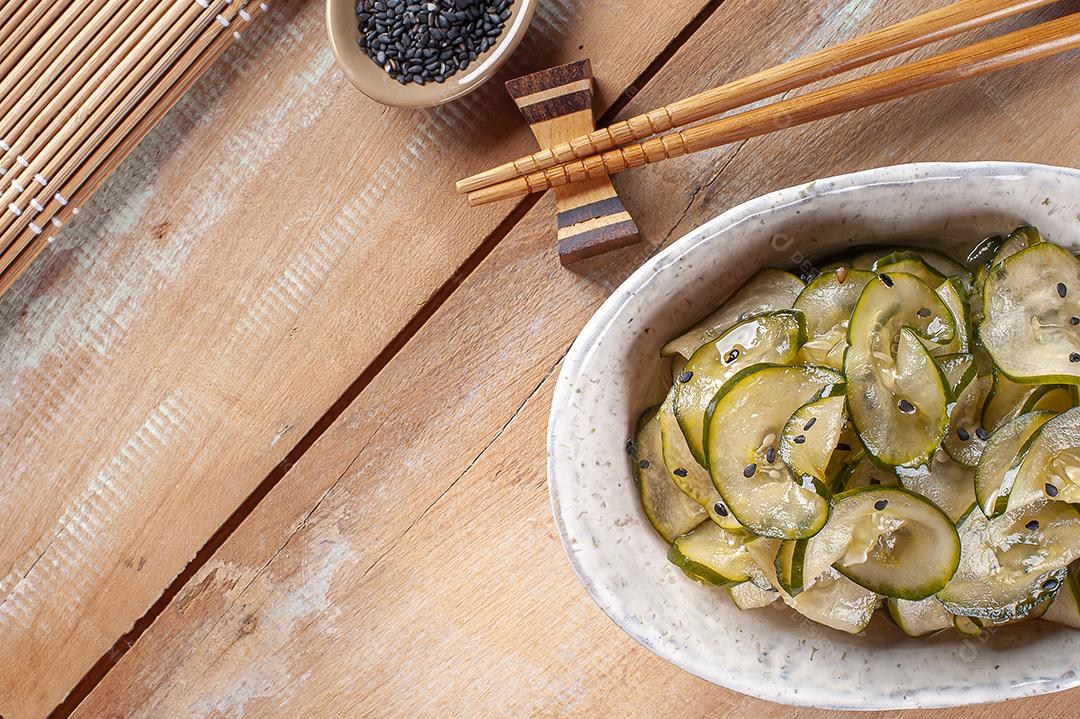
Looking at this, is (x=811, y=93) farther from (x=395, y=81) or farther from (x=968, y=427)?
(x=395, y=81)

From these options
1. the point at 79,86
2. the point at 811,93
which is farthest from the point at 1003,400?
the point at 79,86

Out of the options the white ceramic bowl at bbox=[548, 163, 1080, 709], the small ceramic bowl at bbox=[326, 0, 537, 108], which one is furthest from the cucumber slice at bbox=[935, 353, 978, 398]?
the small ceramic bowl at bbox=[326, 0, 537, 108]

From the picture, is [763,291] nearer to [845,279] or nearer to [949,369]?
[845,279]

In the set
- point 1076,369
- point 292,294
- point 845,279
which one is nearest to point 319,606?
point 292,294

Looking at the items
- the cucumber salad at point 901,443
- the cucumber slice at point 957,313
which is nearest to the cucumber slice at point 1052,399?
the cucumber salad at point 901,443

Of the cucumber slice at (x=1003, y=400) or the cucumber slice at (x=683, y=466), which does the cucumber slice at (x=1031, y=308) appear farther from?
the cucumber slice at (x=683, y=466)
